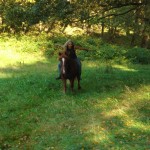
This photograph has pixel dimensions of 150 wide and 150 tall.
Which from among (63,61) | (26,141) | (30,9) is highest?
(30,9)

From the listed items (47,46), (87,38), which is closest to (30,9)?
(47,46)

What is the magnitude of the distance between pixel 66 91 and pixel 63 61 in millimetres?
1780

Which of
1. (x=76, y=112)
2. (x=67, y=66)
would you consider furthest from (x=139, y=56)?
(x=76, y=112)

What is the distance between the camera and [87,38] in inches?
1591

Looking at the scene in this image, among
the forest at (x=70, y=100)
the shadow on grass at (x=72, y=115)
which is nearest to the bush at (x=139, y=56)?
the forest at (x=70, y=100)

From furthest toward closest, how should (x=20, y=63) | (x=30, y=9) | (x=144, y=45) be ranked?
1. (x=144, y=45)
2. (x=20, y=63)
3. (x=30, y=9)

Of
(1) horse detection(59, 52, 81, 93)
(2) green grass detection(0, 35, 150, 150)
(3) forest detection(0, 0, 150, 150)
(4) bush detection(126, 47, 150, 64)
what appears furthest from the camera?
(4) bush detection(126, 47, 150, 64)

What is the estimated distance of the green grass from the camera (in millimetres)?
13000

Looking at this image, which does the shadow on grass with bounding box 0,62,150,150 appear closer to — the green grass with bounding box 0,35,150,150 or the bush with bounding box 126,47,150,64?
the green grass with bounding box 0,35,150,150

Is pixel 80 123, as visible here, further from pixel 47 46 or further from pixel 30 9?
pixel 47 46

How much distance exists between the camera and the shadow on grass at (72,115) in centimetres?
1301

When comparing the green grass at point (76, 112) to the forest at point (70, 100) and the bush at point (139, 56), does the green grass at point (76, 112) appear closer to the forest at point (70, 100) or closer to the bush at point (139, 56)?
the forest at point (70, 100)

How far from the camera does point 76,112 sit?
1619 centimetres

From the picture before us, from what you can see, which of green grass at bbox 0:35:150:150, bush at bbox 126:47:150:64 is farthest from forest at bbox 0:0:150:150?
bush at bbox 126:47:150:64
